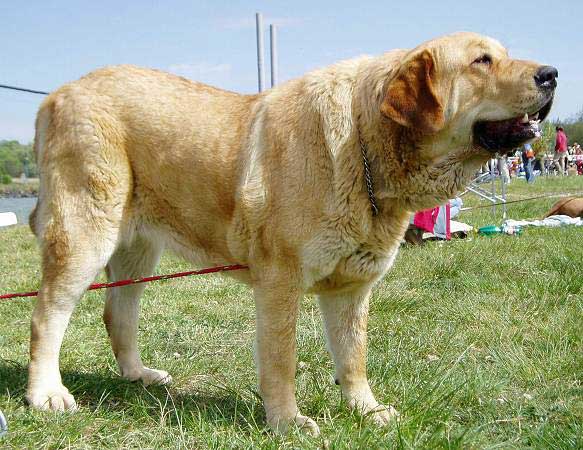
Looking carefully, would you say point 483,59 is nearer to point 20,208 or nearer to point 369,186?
point 369,186

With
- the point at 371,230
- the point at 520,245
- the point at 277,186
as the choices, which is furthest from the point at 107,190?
the point at 520,245

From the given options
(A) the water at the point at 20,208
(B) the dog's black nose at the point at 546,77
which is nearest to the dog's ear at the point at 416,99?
(B) the dog's black nose at the point at 546,77

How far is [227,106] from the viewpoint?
123 inches

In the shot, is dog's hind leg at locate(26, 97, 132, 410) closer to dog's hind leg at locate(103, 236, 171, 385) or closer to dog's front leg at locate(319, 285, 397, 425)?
dog's hind leg at locate(103, 236, 171, 385)

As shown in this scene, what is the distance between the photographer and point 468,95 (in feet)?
8.63

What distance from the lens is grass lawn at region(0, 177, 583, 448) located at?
2.54 metres

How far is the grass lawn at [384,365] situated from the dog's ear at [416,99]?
3.83ft

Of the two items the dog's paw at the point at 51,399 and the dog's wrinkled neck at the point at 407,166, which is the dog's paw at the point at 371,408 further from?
the dog's paw at the point at 51,399

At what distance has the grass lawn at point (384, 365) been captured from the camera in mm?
2541

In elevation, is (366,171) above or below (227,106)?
below

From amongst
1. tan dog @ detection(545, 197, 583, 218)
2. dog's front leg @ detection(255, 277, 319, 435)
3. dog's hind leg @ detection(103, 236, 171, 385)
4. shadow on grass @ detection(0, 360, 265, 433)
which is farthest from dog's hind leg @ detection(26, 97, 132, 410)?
Answer: tan dog @ detection(545, 197, 583, 218)

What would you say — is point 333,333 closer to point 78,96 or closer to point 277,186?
point 277,186

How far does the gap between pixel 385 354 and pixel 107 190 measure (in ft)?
5.76

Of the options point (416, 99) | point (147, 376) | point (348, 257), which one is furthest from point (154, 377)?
point (416, 99)
